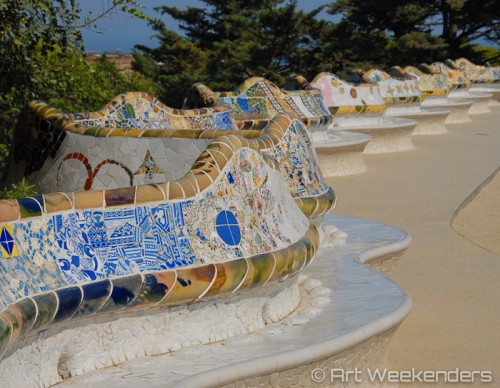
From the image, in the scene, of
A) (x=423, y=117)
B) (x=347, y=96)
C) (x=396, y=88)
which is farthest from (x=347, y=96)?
(x=423, y=117)

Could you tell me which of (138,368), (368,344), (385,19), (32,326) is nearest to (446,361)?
(368,344)

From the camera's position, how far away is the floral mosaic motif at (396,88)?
16.7 meters

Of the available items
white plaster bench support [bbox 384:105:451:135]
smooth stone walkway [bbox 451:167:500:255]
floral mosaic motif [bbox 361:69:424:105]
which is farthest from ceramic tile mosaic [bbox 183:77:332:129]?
white plaster bench support [bbox 384:105:451:135]

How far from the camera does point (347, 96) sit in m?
14.3

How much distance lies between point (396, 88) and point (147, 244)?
1402 centimetres

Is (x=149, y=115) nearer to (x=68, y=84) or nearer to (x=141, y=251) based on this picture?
(x=141, y=251)

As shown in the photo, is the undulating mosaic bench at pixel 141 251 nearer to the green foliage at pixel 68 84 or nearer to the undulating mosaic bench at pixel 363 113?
the green foliage at pixel 68 84

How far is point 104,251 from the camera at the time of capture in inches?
147

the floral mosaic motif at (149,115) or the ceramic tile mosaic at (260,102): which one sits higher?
the floral mosaic motif at (149,115)

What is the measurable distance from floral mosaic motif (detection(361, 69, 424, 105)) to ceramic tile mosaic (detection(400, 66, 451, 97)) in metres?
1.94

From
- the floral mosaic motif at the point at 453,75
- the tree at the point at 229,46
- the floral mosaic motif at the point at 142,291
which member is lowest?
the tree at the point at 229,46

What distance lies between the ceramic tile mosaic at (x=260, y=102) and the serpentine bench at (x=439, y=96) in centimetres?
891

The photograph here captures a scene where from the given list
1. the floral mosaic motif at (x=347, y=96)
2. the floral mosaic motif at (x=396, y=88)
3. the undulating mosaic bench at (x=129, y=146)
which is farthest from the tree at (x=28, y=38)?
the floral mosaic motif at (x=396, y=88)

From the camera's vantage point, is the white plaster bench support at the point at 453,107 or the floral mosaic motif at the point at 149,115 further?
the white plaster bench support at the point at 453,107
